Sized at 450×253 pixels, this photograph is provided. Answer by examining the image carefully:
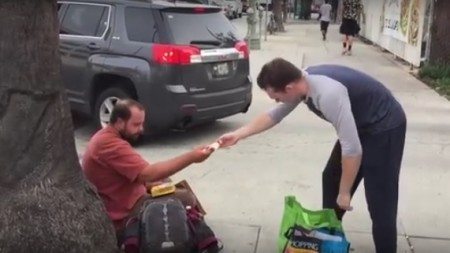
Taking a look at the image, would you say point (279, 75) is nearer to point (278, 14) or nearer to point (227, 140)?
point (227, 140)

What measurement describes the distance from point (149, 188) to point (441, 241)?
2113mm

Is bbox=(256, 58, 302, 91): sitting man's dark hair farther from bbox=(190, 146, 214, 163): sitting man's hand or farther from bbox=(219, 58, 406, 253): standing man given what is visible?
bbox=(190, 146, 214, 163): sitting man's hand

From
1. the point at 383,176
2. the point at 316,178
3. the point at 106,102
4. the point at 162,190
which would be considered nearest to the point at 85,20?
the point at 106,102

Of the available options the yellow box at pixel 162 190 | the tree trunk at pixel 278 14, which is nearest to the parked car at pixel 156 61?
the yellow box at pixel 162 190

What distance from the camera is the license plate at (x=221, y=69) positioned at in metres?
7.75

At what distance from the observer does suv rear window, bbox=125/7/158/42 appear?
7.48 m

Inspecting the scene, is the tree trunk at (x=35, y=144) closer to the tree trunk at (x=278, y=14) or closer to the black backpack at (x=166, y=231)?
the black backpack at (x=166, y=231)

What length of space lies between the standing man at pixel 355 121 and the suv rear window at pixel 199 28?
3.77 metres

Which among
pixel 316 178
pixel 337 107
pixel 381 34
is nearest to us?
pixel 337 107

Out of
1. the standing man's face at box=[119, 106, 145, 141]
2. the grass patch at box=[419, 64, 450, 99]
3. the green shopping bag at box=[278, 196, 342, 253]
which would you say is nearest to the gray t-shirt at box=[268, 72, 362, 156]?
the green shopping bag at box=[278, 196, 342, 253]

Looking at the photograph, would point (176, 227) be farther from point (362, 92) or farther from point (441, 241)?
point (441, 241)

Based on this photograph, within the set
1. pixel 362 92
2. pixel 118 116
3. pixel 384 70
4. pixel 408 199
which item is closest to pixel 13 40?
pixel 118 116

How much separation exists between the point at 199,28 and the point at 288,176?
7.65 ft

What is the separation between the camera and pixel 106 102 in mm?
7742
